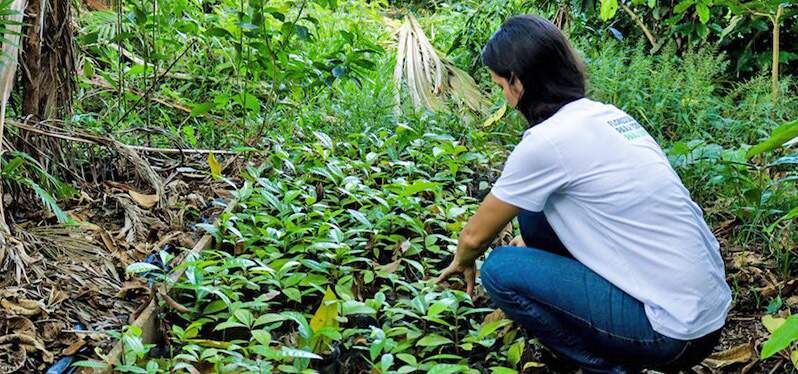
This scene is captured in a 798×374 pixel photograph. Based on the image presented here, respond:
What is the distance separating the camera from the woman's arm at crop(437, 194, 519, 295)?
2134 mm

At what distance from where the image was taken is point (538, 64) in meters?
2.21

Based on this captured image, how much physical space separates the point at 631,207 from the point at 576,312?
335 mm

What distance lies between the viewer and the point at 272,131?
4324 millimetres

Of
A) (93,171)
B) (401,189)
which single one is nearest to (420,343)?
(401,189)

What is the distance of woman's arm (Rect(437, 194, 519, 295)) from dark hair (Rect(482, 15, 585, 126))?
31 centimetres

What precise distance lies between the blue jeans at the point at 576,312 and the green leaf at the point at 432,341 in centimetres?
20

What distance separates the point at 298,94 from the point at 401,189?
103cm

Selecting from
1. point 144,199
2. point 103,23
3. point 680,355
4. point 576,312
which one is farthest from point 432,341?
point 103,23

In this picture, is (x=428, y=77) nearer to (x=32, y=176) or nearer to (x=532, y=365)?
(x=32, y=176)

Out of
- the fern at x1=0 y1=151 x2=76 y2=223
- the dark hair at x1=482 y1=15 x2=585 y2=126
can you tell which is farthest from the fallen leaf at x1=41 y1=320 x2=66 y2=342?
the dark hair at x1=482 y1=15 x2=585 y2=126

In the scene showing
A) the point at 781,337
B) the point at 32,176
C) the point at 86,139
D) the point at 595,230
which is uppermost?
the point at 781,337

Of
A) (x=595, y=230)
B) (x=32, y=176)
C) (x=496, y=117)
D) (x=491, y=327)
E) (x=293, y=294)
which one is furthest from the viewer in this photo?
(x=496, y=117)

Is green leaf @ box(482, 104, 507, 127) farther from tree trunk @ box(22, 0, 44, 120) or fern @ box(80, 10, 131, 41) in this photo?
tree trunk @ box(22, 0, 44, 120)

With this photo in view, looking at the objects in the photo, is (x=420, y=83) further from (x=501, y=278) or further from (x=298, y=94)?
(x=501, y=278)
